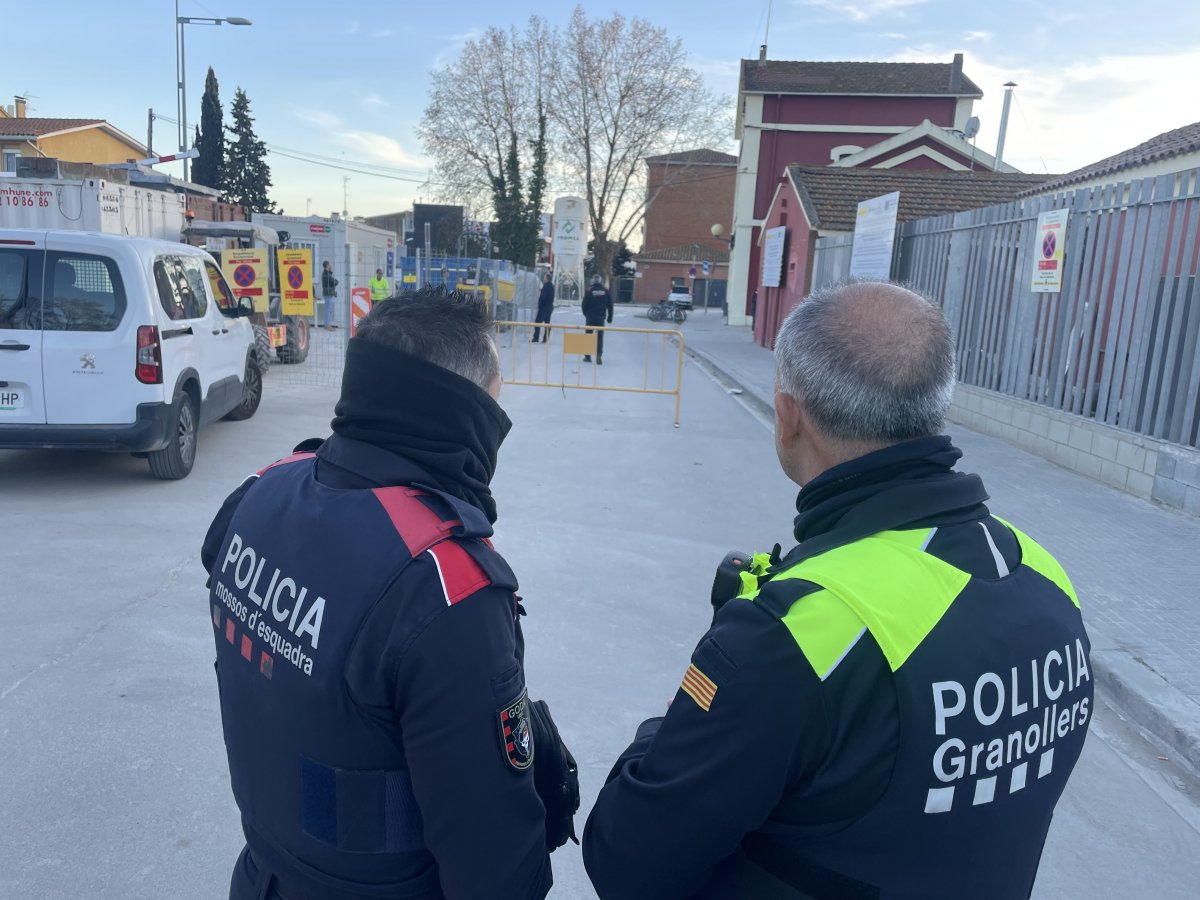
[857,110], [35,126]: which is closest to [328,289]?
[857,110]

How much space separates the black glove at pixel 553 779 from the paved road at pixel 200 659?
4.28 ft

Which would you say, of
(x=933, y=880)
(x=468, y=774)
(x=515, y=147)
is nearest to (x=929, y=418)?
(x=933, y=880)

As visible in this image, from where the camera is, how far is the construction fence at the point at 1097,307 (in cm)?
760

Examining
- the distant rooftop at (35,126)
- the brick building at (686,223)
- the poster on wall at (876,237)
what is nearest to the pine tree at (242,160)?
the distant rooftop at (35,126)

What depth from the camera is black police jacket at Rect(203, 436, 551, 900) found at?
1.45m

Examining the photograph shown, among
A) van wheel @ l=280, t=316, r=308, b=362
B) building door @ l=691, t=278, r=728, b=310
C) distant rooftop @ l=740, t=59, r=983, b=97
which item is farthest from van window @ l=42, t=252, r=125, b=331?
building door @ l=691, t=278, r=728, b=310

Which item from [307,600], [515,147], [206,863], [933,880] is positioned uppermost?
[515,147]

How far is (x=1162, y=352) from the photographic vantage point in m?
7.84

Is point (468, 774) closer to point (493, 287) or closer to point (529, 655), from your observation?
point (529, 655)

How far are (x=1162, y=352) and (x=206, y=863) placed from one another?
8.19 metres

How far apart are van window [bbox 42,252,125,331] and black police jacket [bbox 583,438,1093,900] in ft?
22.1

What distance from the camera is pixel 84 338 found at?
680cm

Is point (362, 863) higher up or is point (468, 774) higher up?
point (468, 774)

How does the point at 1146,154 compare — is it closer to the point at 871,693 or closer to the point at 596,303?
the point at 596,303
